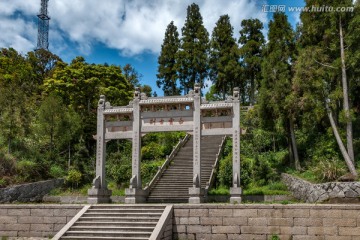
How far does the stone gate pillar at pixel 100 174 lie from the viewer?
1588cm

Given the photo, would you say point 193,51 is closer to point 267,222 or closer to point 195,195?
point 195,195

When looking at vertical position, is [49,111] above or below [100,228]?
above

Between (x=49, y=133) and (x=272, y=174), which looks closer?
(x=272, y=174)

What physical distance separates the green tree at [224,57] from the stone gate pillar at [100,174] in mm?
20648

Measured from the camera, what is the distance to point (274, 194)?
18109mm

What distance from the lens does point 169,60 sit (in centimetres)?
3853

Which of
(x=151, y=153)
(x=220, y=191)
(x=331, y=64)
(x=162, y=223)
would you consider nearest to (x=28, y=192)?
(x=151, y=153)

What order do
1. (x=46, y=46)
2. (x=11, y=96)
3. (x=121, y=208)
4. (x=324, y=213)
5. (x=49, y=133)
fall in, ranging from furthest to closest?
(x=46, y=46), (x=49, y=133), (x=11, y=96), (x=121, y=208), (x=324, y=213)

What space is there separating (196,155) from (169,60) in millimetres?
24153

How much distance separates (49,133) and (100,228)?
1326 centimetres

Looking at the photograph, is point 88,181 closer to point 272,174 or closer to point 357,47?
point 272,174

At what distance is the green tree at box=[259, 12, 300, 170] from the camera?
795 inches

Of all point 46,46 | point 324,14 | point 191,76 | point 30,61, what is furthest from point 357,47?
point 46,46

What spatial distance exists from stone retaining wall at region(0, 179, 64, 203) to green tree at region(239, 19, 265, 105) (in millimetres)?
21409
